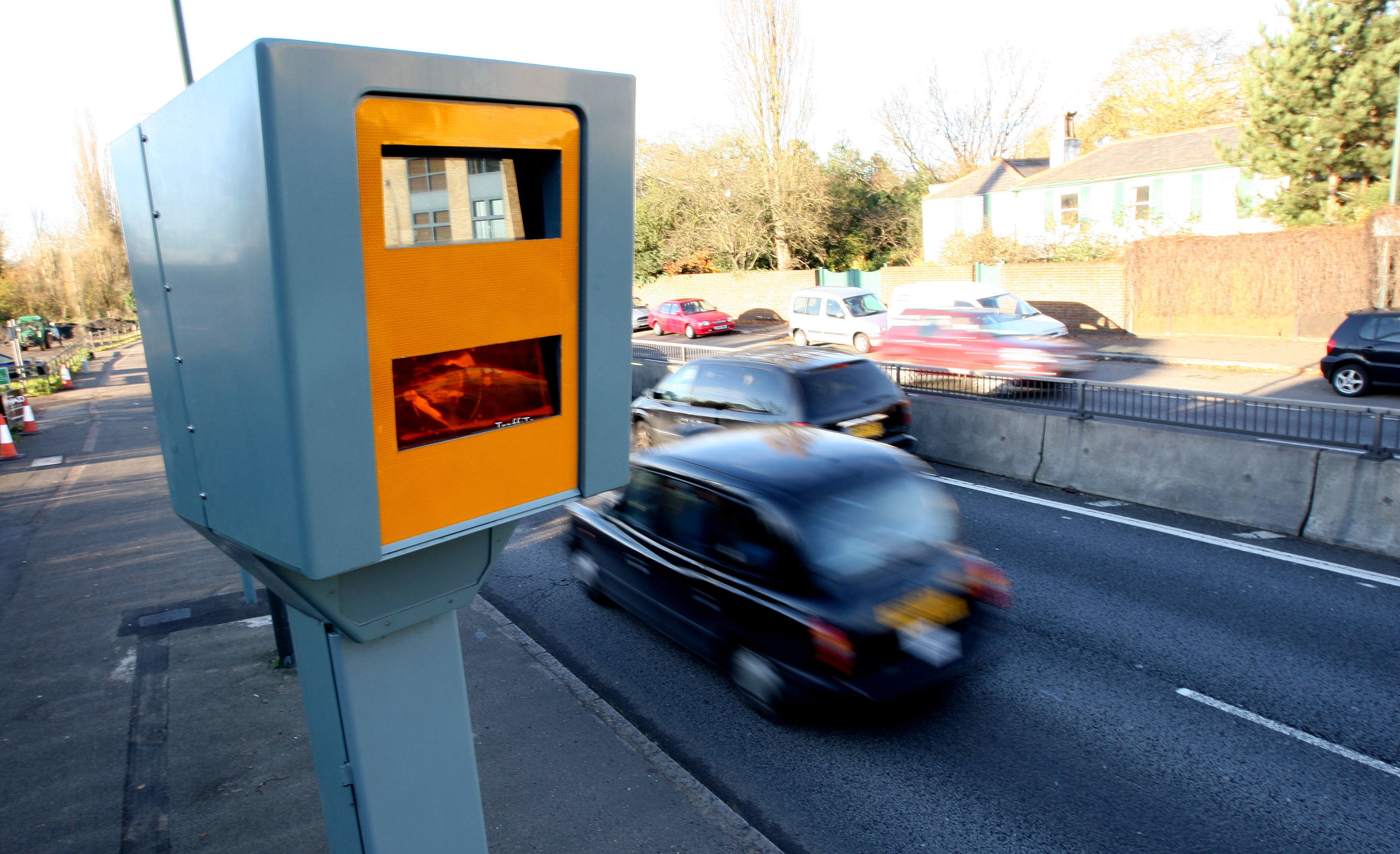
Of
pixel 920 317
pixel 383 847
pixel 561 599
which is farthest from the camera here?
pixel 920 317

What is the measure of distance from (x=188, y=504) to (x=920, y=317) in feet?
54.5

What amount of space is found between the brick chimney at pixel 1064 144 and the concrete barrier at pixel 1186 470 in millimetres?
32318

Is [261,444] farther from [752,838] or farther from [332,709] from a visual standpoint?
[752,838]

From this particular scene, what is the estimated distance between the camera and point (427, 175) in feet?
7.66

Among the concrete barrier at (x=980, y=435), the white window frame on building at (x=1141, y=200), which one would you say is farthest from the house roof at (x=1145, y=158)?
the concrete barrier at (x=980, y=435)

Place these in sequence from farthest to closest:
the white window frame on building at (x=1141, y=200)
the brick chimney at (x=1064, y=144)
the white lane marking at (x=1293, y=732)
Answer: the brick chimney at (x=1064, y=144)
the white window frame on building at (x=1141, y=200)
the white lane marking at (x=1293, y=732)

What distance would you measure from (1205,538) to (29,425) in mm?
23749

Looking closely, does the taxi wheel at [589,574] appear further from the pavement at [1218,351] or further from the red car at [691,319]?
the red car at [691,319]

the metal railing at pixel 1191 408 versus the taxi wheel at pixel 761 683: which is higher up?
the metal railing at pixel 1191 408

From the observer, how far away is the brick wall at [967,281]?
26.1 metres

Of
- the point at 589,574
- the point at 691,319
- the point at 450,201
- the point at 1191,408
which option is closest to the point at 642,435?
the point at 589,574

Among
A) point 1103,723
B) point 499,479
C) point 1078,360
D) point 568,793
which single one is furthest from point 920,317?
point 499,479

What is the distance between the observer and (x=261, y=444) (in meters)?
2.29

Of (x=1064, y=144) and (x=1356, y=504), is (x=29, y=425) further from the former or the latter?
(x=1064, y=144)
